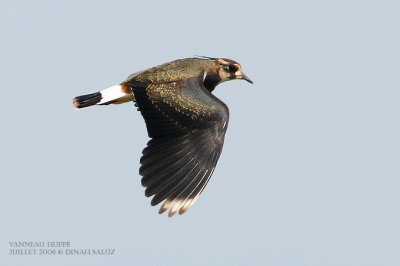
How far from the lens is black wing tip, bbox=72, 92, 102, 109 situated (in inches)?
533

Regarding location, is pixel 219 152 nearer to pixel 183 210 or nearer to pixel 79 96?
pixel 183 210

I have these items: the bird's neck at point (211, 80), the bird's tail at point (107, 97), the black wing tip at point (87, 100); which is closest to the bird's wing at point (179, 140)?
the bird's tail at point (107, 97)

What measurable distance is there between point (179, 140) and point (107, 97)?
1.89 m

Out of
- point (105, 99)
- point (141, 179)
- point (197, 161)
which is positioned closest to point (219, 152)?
point (197, 161)

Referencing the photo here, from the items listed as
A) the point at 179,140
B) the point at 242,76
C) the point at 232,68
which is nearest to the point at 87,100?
the point at 179,140

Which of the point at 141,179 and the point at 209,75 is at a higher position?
the point at 209,75

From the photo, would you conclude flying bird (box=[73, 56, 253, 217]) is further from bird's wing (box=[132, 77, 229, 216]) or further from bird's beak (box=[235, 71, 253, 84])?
bird's beak (box=[235, 71, 253, 84])

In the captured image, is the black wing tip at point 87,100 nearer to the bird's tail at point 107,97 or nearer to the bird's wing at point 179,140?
the bird's tail at point 107,97

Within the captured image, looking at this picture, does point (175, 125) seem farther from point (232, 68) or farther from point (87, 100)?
point (232, 68)

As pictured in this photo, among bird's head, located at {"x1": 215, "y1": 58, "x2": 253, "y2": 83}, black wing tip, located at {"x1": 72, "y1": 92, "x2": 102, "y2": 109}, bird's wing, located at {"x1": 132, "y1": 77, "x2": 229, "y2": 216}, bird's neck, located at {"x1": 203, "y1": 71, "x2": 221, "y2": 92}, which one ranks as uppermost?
bird's head, located at {"x1": 215, "y1": 58, "x2": 253, "y2": 83}

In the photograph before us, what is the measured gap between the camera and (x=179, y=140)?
11930 millimetres

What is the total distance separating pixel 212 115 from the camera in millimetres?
12094

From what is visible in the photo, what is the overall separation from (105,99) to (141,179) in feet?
7.75

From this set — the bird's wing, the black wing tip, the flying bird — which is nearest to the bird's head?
the flying bird
